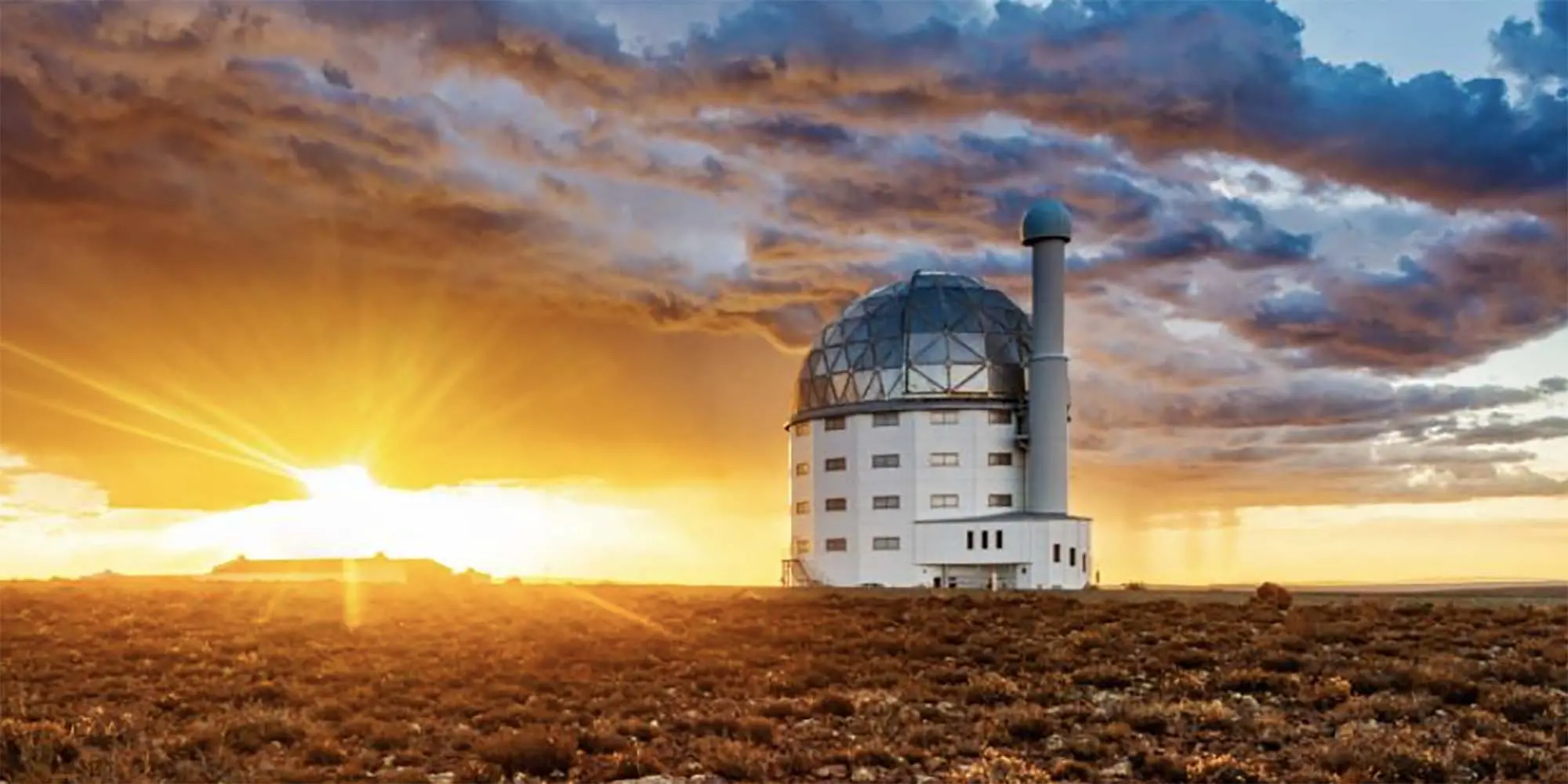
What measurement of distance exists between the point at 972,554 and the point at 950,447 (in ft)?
16.1

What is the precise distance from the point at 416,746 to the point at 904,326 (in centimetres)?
4425

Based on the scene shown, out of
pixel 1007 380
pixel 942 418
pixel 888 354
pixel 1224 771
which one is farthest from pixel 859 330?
pixel 1224 771

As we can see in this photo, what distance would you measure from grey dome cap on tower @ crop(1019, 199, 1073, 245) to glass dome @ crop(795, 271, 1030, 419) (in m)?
4.25

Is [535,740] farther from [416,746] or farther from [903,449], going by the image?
[903,449]

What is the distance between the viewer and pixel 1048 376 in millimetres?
54125

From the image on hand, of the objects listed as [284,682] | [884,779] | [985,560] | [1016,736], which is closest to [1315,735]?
[1016,736]

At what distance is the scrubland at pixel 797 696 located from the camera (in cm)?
1287

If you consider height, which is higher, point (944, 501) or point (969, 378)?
point (969, 378)

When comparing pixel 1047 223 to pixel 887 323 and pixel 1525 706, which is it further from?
pixel 1525 706

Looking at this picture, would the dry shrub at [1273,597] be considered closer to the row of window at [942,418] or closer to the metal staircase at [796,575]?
the row of window at [942,418]

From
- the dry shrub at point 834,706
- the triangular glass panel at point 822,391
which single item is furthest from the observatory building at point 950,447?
the dry shrub at point 834,706

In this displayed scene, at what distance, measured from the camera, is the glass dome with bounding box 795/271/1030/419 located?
55.6m

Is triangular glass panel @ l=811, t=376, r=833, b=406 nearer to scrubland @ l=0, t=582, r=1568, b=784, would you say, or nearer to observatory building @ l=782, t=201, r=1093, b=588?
observatory building @ l=782, t=201, r=1093, b=588

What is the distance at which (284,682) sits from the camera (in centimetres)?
1941
